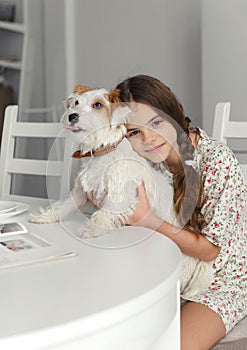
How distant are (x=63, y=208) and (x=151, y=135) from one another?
22 cm

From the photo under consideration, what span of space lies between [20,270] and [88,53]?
314 centimetres

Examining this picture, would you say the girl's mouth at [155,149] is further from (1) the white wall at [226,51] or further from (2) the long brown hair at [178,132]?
(1) the white wall at [226,51]

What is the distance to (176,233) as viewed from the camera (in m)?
1.14

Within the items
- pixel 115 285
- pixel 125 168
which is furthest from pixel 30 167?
pixel 115 285

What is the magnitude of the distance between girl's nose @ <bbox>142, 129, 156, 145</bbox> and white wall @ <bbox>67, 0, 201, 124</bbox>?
1.84 m

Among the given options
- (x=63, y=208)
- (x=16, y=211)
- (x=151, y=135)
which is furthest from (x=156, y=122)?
(x=16, y=211)

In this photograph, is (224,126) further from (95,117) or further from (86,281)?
(86,281)

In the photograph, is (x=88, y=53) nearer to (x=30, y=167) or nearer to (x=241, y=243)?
(x=30, y=167)

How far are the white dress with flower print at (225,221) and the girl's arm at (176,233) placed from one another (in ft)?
0.10

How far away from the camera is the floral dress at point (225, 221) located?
1226mm

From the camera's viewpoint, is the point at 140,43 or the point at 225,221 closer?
the point at 225,221

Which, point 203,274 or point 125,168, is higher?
point 125,168

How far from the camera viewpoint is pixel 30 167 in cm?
168

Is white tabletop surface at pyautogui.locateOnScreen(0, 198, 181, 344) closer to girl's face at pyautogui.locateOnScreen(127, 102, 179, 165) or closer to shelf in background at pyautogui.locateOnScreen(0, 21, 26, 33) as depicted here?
girl's face at pyautogui.locateOnScreen(127, 102, 179, 165)
